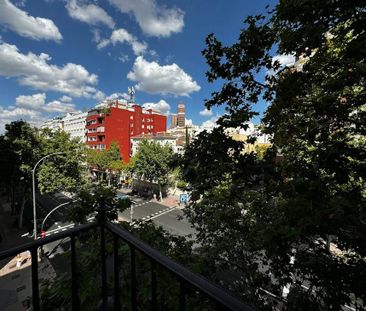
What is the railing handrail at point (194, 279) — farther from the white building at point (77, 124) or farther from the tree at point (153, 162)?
the white building at point (77, 124)

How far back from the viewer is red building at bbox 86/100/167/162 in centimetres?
4681

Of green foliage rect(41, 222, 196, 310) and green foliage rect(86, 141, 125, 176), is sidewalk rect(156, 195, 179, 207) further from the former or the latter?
green foliage rect(41, 222, 196, 310)

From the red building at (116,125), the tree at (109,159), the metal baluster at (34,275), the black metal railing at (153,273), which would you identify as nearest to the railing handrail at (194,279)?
the black metal railing at (153,273)

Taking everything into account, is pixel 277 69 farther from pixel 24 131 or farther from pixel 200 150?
pixel 24 131

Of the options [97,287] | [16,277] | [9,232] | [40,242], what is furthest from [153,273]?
[9,232]

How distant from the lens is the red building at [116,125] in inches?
1843

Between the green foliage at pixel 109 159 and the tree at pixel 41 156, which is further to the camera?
the green foliage at pixel 109 159

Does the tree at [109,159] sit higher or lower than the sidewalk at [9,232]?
higher

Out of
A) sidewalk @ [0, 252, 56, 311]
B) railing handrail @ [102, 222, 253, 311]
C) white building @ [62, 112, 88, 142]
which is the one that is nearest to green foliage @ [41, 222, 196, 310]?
railing handrail @ [102, 222, 253, 311]

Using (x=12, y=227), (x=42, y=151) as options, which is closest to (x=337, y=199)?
(x=42, y=151)

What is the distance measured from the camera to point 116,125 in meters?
48.0

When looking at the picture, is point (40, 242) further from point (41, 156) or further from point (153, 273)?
point (41, 156)

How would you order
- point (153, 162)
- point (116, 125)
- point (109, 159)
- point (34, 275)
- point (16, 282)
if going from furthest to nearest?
point (116, 125) < point (109, 159) < point (153, 162) < point (16, 282) < point (34, 275)

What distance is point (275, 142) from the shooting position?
4848 millimetres
